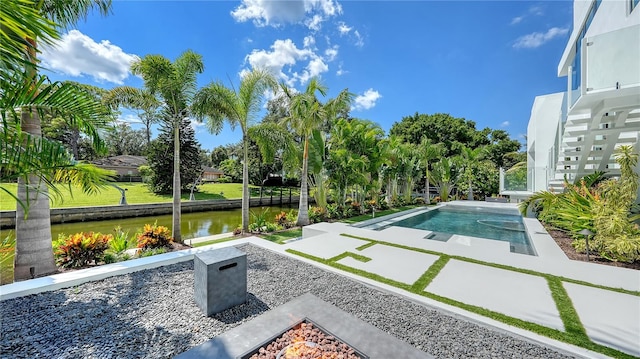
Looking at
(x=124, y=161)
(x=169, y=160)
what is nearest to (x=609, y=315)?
(x=169, y=160)

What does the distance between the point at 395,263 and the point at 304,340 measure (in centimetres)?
369

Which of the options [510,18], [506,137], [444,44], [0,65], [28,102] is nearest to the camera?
[0,65]

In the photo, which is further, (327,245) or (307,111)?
(307,111)

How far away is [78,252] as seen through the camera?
5.30 meters

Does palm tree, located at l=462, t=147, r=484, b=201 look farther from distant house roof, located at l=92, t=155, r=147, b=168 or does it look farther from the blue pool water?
distant house roof, located at l=92, t=155, r=147, b=168

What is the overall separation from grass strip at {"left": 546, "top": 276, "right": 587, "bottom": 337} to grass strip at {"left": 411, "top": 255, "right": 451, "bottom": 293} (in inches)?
69.2

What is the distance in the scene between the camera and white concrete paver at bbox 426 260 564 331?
3508 mm

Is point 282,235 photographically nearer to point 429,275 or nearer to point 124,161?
point 429,275

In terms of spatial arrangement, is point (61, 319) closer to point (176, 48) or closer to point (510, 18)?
point (176, 48)

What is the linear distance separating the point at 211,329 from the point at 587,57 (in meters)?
10.2

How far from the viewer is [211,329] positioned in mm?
3055

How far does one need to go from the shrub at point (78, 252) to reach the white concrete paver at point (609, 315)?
8.73 meters

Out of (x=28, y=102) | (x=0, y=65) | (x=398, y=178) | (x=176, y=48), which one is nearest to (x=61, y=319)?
(x=28, y=102)

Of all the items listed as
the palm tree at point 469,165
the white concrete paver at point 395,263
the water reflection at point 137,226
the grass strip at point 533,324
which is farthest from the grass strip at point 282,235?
the palm tree at point 469,165
